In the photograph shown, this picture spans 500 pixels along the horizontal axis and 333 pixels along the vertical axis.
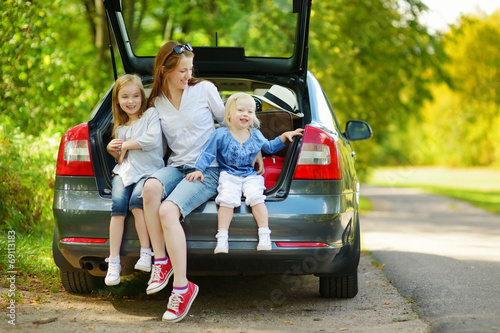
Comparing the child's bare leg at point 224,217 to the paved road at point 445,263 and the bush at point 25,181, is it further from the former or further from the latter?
the bush at point 25,181

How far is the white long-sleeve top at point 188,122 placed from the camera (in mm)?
4215

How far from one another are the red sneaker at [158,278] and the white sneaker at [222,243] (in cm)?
39

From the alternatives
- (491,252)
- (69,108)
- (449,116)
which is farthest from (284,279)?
(449,116)

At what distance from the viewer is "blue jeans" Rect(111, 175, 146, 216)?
3.93 m

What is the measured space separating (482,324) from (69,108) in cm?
725

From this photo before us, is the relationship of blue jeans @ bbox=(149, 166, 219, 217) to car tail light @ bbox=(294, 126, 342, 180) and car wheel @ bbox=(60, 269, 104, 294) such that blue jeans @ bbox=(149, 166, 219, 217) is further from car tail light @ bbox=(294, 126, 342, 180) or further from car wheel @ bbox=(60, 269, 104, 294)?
car wheel @ bbox=(60, 269, 104, 294)

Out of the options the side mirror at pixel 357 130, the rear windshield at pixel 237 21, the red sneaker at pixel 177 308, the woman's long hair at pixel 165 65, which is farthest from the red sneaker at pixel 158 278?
the rear windshield at pixel 237 21

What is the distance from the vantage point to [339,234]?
4039 mm

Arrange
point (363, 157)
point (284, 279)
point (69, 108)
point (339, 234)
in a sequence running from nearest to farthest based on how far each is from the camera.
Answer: point (339, 234) → point (284, 279) → point (69, 108) → point (363, 157)

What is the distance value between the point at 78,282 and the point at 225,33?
10056 mm

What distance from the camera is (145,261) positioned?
3945 mm

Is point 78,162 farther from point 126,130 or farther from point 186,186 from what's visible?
point 186,186

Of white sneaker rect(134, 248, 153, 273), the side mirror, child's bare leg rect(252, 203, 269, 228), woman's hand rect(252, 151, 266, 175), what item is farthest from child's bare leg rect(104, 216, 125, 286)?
the side mirror

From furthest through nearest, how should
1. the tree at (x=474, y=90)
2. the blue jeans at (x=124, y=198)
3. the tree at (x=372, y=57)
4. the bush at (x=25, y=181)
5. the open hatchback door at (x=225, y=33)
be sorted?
the tree at (x=474, y=90) → the tree at (x=372, y=57) → the bush at (x=25, y=181) → the open hatchback door at (x=225, y=33) → the blue jeans at (x=124, y=198)
